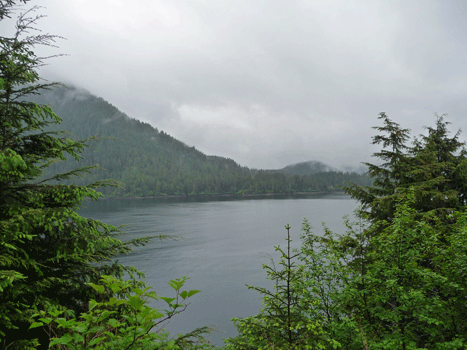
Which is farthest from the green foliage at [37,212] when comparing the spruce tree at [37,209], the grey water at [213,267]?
the grey water at [213,267]

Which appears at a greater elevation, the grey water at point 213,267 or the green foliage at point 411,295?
the green foliage at point 411,295

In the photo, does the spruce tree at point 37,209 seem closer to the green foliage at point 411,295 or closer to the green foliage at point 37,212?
the green foliage at point 37,212

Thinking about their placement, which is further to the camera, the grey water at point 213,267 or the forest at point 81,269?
the grey water at point 213,267

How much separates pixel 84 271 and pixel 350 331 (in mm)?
6684

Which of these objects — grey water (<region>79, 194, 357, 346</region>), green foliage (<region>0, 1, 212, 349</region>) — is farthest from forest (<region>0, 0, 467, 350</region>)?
grey water (<region>79, 194, 357, 346</region>)

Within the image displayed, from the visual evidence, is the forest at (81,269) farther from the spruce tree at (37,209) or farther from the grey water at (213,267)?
the grey water at (213,267)

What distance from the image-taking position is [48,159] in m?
6.53

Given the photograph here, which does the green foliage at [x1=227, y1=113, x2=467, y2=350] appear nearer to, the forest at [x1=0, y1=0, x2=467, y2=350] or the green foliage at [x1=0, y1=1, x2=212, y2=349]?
the forest at [x1=0, y1=0, x2=467, y2=350]

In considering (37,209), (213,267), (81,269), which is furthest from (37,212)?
(213,267)

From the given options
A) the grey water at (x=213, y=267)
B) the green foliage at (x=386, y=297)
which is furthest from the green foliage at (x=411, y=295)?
the grey water at (x=213, y=267)

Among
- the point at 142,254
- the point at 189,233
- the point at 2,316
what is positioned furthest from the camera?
the point at 189,233

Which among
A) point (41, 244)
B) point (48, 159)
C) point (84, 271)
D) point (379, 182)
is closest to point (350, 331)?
point (84, 271)

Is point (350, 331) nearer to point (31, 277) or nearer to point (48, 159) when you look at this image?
point (31, 277)

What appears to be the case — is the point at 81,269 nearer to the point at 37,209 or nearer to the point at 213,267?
the point at 37,209
